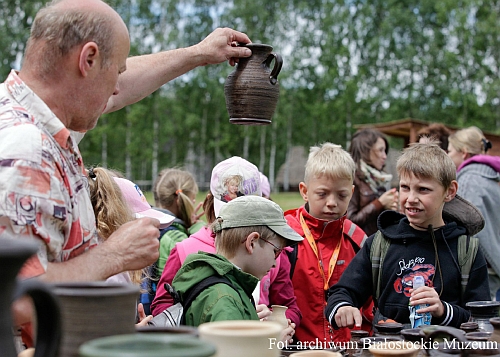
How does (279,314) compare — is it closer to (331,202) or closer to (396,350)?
(396,350)

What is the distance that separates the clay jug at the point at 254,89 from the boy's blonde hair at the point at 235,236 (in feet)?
2.22

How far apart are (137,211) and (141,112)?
1033 inches

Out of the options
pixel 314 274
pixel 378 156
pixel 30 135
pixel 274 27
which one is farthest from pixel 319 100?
pixel 30 135

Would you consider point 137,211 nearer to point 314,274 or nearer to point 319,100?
point 314,274

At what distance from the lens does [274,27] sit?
3067 cm

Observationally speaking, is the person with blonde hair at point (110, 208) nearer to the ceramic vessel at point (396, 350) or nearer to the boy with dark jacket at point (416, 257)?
the boy with dark jacket at point (416, 257)

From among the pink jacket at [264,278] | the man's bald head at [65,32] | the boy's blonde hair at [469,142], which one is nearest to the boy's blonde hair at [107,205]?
the pink jacket at [264,278]

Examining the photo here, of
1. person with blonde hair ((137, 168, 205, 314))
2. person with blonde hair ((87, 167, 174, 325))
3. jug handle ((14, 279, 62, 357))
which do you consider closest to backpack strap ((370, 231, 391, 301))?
person with blonde hair ((87, 167, 174, 325))

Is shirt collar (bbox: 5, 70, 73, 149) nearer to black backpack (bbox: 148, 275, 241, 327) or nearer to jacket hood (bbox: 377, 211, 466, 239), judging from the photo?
black backpack (bbox: 148, 275, 241, 327)

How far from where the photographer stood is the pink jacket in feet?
11.9

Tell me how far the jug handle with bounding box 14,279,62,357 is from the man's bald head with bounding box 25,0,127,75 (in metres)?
1.21

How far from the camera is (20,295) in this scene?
1.26m

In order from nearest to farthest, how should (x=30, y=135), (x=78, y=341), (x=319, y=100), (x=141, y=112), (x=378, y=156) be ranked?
(x=78, y=341) → (x=30, y=135) → (x=378, y=156) → (x=141, y=112) → (x=319, y=100)

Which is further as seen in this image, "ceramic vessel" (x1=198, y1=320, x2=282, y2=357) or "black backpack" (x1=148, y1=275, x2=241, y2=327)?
"black backpack" (x1=148, y1=275, x2=241, y2=327)
